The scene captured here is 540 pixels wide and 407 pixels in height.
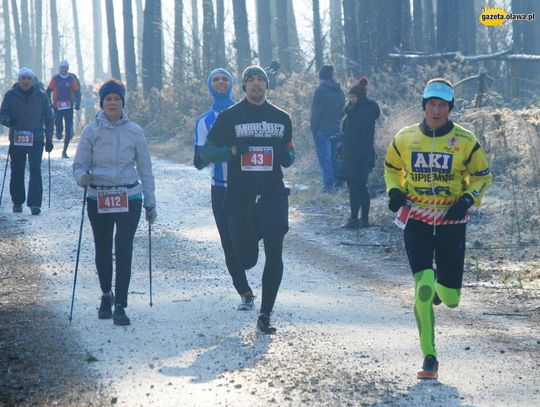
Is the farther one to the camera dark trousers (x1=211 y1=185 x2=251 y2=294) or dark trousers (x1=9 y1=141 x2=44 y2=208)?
dark trousers (x1=9 y1=141 x2=44 y2=208)

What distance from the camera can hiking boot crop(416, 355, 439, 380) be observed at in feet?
23.3

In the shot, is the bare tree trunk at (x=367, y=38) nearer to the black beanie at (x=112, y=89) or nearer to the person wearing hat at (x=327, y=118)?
the person wearing hat at (x=327, y=118)

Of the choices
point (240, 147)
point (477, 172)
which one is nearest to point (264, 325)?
point (240, 147)

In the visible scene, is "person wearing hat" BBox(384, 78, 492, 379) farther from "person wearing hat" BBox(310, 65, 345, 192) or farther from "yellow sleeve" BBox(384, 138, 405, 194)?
"person wearing hat" BBox(310, 65, 345, 192)

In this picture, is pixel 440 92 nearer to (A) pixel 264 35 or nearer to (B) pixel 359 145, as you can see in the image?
(B) pixel 359 145

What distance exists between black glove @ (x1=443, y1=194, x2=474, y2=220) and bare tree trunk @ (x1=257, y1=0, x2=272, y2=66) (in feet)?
91.6

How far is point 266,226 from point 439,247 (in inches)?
64.2

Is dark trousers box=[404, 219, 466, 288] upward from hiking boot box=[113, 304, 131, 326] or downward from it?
upward

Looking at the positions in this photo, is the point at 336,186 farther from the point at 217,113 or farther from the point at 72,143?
the point at 72,143

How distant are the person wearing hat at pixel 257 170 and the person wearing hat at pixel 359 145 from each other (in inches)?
230

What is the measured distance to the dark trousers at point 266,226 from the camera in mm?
8602

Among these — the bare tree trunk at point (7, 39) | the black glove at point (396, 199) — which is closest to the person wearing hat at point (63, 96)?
the black glove at point (396, 199)

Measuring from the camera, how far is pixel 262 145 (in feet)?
28.5


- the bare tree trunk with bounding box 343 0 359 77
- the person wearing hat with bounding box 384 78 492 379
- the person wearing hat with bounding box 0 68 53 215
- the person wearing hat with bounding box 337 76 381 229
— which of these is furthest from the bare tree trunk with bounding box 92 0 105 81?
the person wearing hat with bounding box 384 78 492 379
